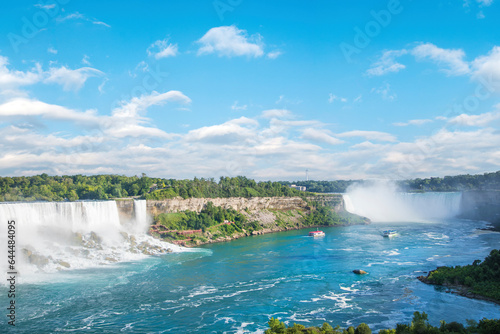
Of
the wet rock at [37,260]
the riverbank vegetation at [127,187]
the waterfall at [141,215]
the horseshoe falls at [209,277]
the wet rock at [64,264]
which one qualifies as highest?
the riverbank vegetation at [127,187]

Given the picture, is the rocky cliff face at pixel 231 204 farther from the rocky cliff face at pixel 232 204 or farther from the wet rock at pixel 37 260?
the wet rock at pixel 37 260

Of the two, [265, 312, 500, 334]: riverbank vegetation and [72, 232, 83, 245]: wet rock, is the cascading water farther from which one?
[265, 312, 500, 334]: riverbank vegetation

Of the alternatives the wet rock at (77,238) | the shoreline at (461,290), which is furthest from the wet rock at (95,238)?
the shoreline at (461,290)

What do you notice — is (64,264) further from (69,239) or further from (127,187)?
(127,187)

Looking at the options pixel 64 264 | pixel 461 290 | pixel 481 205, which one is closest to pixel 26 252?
pixel 64 264

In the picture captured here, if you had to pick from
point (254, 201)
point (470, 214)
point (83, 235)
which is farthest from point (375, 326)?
point (470, 214)

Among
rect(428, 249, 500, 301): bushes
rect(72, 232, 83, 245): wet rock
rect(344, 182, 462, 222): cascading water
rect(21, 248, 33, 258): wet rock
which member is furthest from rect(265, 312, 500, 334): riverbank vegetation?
rect(344, 182, 462, 222): cascading water

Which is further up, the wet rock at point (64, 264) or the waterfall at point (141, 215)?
the waterfall at point (141, 215)
